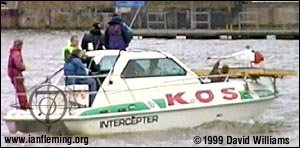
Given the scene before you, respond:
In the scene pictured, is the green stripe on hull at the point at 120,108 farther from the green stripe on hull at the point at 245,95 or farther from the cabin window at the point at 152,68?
the green stripe on hull at the point at 245,95

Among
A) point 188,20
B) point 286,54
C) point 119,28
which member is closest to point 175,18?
point 188,20

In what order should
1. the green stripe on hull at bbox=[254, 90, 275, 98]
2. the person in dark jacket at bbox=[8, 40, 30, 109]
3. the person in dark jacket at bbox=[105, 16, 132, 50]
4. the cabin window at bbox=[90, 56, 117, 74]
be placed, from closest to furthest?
the person in dark jacket at bbox=[8, 40, 30, 109] < the cabin window at bbox=[90, 56, 117, 74] < the green stripe on hull at bbox=[254, 90, 275, 98] < the person in dark jacket at bbox=[105, 16, 132, 50]

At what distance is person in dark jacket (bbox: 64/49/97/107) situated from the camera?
1961 cm

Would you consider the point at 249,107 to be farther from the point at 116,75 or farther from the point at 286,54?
the point at 286,54

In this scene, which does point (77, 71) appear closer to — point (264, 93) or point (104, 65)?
point (104, 65)

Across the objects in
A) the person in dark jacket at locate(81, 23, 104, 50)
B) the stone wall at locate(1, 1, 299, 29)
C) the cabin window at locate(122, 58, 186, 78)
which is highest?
the person in dark jacket at locate(81, 23, 104, 50)

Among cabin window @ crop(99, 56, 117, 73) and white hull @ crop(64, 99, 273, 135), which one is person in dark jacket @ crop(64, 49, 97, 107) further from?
cabin window @ crop(99, 56, 117, 73)

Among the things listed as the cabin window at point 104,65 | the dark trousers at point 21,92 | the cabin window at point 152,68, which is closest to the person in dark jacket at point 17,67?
the dark trousers at point 21,92

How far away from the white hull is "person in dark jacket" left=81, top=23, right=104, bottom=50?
2.79 meters

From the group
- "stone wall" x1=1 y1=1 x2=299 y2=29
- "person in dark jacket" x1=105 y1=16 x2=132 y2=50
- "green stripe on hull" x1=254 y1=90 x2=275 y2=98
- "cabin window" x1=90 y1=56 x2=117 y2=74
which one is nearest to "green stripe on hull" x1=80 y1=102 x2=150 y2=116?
"cabin window" x1=90 y1=56 x2=117 y2=74

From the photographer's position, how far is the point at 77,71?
19.7 metres

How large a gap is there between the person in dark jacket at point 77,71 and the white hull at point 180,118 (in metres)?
0.52

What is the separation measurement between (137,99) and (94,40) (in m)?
2.74

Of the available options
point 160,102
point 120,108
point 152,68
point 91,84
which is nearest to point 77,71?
point 91,84
